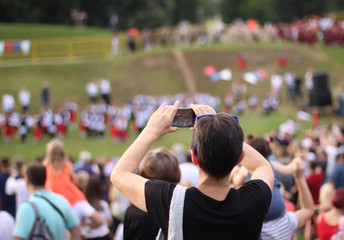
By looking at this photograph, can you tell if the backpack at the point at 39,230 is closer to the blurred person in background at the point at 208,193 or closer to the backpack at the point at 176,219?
the blurred person in background at the point at 208,193

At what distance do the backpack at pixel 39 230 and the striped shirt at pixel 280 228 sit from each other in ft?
5.07

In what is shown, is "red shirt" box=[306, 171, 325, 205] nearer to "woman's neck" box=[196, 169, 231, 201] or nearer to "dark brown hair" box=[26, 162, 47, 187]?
"dark brown hair" box=[26, 162, 47, 187]

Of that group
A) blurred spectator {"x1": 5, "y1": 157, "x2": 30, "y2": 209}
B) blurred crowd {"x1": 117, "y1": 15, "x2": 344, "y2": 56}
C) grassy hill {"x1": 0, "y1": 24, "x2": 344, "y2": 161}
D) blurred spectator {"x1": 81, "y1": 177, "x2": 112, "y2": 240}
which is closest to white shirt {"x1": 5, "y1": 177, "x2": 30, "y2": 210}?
blurred spectator {"x1": 5, "y1": 157, "x2": 30, "y2": 209}

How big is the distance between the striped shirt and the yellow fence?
88.7ft

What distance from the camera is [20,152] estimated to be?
16.8 m

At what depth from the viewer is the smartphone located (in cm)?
205

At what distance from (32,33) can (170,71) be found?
14455 millimetres

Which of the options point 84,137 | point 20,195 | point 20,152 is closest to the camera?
point 20,195

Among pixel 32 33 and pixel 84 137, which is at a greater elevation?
pixel 32 33

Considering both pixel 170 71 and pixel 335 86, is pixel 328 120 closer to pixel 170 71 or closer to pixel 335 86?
pixel 335 86

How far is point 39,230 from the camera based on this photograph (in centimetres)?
317

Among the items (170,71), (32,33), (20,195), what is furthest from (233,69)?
(20,195)

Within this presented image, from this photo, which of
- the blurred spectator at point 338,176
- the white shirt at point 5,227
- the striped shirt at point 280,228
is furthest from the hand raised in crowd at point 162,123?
the blurred spectator at point 338,176

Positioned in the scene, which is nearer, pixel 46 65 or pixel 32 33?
pixel 46 65
